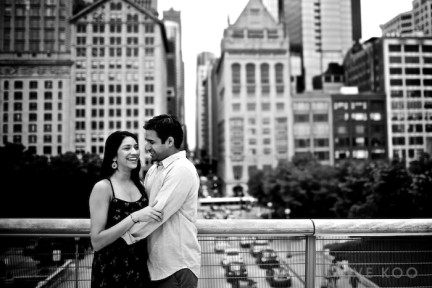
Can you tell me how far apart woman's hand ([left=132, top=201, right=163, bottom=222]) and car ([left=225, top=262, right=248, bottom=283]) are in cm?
127

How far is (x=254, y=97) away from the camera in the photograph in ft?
252

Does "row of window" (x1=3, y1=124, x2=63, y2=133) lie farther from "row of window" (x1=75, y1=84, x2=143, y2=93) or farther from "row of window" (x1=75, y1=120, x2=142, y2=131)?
"row of window" (x1=75, y1=84, x2=143, y2=93)

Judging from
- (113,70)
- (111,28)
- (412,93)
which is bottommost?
(412,93)

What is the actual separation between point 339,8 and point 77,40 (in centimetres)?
7418

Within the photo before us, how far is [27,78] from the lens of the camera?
48.9 meters

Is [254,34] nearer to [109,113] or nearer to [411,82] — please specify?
[411,82]

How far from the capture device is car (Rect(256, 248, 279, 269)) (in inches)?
153

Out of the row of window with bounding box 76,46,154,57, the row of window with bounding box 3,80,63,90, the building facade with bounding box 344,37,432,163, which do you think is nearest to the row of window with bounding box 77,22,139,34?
the row of window with bounding box 76,46,154,57

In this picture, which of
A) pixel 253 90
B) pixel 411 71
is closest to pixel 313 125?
pixel 253 90

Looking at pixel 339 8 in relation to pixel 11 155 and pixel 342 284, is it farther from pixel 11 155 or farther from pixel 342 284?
pixel 342 284

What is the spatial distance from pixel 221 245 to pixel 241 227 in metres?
0.33

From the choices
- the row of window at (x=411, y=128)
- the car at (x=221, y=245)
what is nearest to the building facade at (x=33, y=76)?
the car at (x=221, y=245)

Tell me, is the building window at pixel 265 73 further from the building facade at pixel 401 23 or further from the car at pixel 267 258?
the car at pixel 267 258

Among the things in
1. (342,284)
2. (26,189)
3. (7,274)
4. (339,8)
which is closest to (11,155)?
(26,189)
